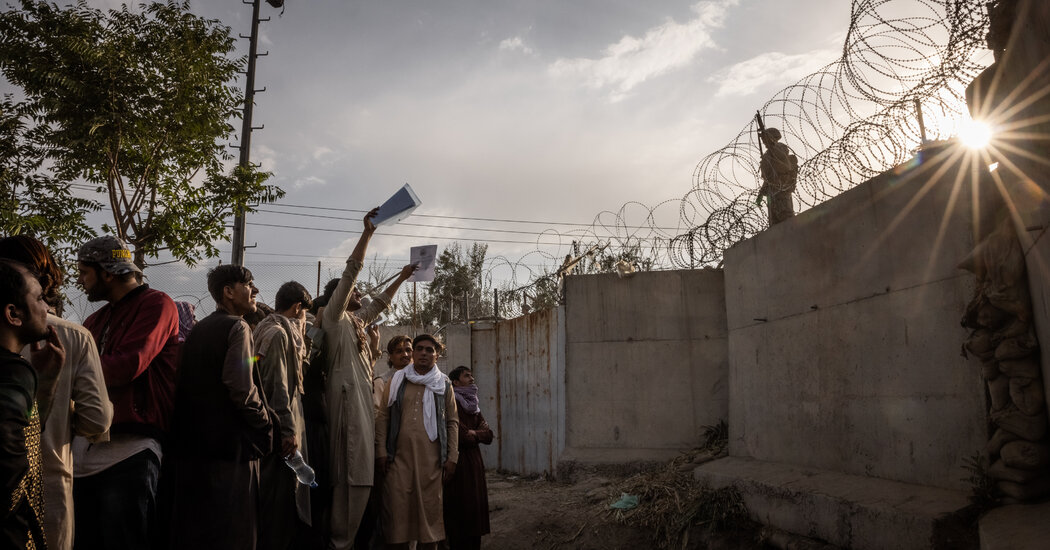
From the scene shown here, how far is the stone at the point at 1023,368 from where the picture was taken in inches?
122

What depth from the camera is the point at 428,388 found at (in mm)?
4988

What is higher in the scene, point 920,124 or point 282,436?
point 920,124

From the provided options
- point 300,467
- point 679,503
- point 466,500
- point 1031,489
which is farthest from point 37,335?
point 679,503

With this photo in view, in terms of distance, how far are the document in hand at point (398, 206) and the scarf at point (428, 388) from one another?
141cm

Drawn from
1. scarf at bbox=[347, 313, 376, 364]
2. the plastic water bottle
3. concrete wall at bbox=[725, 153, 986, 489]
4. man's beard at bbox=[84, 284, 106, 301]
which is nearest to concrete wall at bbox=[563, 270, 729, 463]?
concrete wall at bbox=[725, 153, 986, 489]

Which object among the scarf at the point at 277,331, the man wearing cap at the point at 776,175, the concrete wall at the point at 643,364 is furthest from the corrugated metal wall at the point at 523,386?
the scarf at the point at 277,331

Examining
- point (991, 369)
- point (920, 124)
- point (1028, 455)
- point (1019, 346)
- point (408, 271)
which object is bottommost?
point (1028, 455)

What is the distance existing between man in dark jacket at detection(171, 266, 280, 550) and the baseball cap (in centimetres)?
45

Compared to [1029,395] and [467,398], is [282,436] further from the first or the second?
[1029,395]

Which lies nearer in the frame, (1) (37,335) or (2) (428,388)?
(1) (37,335)

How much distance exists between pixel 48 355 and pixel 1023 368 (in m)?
3.99

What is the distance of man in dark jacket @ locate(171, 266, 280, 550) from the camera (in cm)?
295

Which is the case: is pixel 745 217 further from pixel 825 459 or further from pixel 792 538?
pixel 792 538

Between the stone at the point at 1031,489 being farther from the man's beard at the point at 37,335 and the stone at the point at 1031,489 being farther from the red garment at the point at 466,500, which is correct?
the man's beard at the point at 37,335
